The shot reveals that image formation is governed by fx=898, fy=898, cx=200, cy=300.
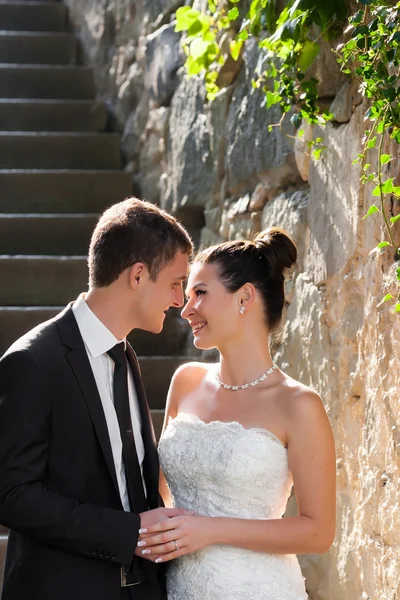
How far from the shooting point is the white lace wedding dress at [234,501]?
2.24 metres

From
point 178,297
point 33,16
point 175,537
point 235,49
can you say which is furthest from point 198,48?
point 33,16

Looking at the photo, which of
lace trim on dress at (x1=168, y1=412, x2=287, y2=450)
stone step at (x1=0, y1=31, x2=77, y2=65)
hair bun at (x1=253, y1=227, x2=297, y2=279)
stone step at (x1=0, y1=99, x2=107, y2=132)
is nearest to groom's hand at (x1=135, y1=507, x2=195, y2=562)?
lace trim on dress at (x1=168, y1=412, x2=287, y2=450)

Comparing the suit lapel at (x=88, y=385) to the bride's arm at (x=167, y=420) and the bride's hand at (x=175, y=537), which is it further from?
the bride's arm at (x=167, y=420)

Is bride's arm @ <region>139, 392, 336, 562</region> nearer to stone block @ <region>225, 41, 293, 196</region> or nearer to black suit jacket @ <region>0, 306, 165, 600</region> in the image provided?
black suit jacket @ <region>0, 306, 165, 600</region>

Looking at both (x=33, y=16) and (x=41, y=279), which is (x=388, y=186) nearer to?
(x=41, y=279)

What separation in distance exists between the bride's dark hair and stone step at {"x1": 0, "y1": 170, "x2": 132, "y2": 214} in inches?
103

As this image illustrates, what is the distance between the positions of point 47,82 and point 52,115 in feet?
1.28

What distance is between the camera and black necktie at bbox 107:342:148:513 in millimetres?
2084

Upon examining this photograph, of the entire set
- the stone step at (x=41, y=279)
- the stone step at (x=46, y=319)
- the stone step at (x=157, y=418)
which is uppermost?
the stone step at (x=41, y=279)

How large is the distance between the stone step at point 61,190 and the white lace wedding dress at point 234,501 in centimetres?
286

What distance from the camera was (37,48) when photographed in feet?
20.0

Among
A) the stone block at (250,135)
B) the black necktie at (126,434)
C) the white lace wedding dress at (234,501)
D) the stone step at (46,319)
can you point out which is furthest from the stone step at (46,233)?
the black necktie at (126,434)

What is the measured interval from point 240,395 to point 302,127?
1.05m

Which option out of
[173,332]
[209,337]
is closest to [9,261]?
[173,332]
